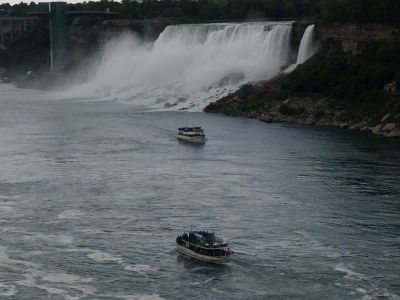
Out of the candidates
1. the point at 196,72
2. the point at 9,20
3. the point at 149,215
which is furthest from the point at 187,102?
the point at 9,20

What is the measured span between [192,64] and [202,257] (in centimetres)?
7217

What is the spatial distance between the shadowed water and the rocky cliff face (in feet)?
45.9

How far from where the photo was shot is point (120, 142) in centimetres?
7144

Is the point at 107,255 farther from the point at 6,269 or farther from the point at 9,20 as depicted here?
the point at 9,20

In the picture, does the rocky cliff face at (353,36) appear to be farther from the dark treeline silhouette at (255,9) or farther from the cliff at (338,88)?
the dark treeline silhouette at (255,9)

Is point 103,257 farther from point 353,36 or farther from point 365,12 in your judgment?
point 365,12

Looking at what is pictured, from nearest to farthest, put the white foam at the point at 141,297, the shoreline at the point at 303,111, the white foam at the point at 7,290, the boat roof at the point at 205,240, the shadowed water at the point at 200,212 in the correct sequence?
the white foam at the point at 141,297 → the white foam at the point at 7,290 → the shadowed water at the point at 200,212 → the boat roof at the point at 205,240 → the shoreline at the point at 303,111

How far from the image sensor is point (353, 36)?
86688mm

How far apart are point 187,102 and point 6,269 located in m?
59.7

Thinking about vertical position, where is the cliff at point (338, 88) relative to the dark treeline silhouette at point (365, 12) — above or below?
below

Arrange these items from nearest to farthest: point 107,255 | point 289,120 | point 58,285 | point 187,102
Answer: point 58,285
point 107,255
point 289,120
point 187,102

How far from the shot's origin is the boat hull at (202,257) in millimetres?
40531

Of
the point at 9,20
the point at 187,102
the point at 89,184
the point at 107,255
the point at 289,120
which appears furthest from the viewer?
the point at 9,20

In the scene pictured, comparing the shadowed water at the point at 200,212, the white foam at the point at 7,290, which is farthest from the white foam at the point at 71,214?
the white foam at the point at 7,290
